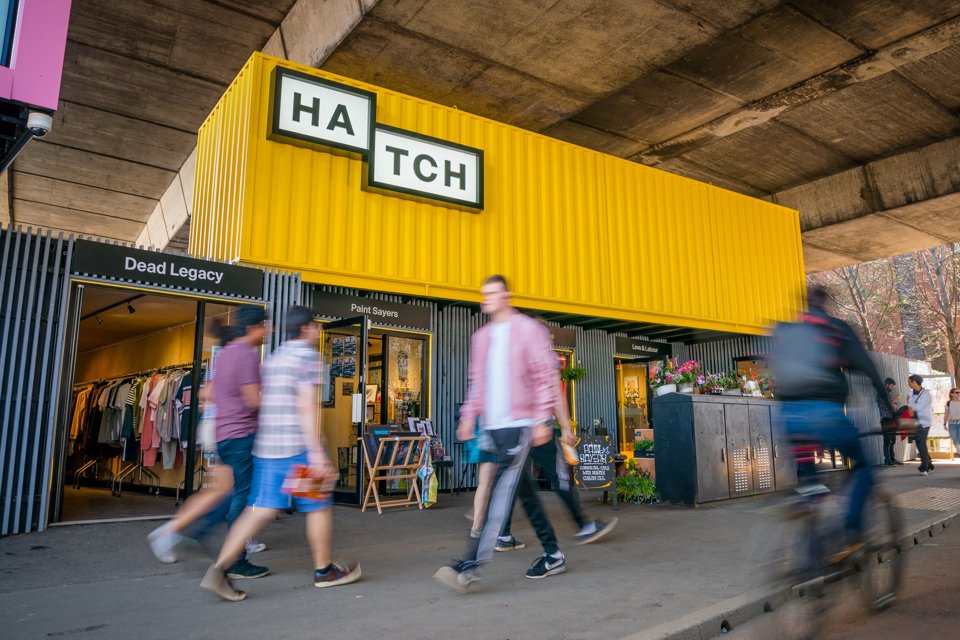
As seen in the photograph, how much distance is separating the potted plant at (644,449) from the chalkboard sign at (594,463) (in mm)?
1310

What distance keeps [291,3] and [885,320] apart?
28114 millimetres

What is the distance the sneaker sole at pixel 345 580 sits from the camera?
429 cm

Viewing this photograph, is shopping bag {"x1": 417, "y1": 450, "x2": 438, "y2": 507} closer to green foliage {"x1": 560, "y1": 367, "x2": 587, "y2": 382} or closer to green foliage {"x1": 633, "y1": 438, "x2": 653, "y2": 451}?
green foliage {"x1": 633, "y1": 438, "x2": 653, "y2": 451}

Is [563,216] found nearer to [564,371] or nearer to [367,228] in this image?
[564,371]

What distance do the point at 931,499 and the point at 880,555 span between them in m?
5.70

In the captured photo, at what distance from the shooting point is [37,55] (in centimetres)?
634

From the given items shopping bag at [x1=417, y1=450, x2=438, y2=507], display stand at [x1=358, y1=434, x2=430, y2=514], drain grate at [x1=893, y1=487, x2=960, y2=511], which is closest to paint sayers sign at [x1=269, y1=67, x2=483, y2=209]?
display stand at [x1=358, y1=434, x2=430, y2=514]

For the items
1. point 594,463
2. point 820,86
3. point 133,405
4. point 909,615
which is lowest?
point 909,615

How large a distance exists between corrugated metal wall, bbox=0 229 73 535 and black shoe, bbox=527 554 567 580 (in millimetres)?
5065

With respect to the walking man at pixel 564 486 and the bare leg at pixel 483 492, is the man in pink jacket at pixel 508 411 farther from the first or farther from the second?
the walking man at pixel 564 486

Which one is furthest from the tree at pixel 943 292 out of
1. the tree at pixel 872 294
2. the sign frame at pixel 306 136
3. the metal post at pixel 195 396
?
the metal post at pixel 195 396

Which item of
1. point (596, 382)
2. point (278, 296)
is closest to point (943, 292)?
point (596, 382)

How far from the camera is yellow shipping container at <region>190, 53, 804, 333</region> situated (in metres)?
9.20

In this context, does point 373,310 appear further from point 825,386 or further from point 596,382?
point 825,386
